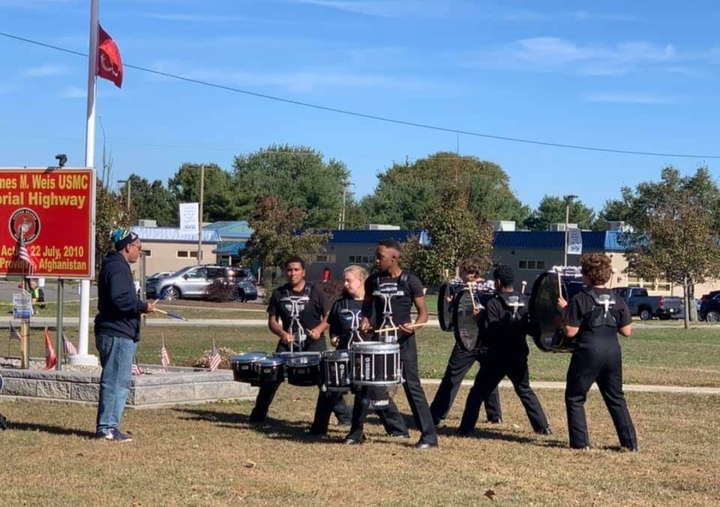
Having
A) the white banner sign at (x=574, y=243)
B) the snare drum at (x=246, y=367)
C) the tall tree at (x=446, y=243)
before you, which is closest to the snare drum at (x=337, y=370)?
the snare drum at (x=246, y=367)

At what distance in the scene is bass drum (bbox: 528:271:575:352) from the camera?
1061 cm

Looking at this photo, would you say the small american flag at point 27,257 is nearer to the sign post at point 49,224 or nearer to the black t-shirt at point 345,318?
the sign post at point 49,224

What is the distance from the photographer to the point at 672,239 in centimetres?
4116

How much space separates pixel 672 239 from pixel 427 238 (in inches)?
459

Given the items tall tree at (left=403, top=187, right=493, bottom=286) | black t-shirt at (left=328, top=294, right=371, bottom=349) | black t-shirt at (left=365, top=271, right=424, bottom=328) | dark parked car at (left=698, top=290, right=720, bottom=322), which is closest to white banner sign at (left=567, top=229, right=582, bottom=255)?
dark parked car at (left=698, top=290, right=720, bottom=322)

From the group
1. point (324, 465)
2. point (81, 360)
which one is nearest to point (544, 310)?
point (324, 465)

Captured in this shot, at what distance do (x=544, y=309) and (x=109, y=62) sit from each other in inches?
334

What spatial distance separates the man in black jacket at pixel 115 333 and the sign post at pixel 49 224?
4.12 meters

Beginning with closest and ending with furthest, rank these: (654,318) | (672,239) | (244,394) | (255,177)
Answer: (244,394)
(672,239)
(654,318)
(255,177)

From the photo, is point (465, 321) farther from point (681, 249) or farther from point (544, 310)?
point (681, 249)

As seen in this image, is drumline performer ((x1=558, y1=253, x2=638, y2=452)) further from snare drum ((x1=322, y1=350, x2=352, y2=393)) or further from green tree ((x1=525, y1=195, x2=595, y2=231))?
green tree ((x1=525, y1=195, x2=595, y2=231))

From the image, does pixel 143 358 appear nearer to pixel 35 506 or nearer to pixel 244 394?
pixel 244 394

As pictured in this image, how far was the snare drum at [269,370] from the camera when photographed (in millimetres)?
10703

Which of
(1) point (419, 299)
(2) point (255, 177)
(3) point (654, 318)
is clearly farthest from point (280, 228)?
(2) point (255, 177)
